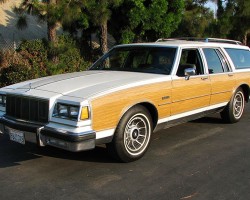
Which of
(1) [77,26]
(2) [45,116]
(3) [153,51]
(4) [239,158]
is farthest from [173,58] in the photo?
(1) [77,26]

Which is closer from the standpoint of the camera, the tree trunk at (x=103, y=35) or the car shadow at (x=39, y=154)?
the car shadow at (x=39, y=154)

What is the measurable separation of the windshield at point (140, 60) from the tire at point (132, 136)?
91 cm

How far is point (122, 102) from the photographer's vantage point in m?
4.73

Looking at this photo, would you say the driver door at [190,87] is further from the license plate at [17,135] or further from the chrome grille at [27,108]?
the license plate at [17,135]

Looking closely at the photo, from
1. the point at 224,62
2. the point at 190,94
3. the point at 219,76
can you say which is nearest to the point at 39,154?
the point at 190,94

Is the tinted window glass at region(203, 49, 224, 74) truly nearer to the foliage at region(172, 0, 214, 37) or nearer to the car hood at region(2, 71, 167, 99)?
the car hood at region(2, 71, 167, 99)

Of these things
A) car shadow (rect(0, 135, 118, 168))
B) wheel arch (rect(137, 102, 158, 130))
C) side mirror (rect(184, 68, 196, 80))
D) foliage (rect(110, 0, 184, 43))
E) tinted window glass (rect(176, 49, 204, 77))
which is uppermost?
foliage (rect(110, 0, 184, 43))

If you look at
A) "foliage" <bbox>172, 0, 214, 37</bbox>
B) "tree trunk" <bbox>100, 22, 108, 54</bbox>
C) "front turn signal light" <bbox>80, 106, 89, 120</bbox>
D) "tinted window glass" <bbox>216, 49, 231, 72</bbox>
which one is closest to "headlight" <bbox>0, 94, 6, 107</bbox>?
"front turn signal light" <bbox>80, 106, 89, 120</bbox>

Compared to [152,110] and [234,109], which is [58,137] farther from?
[234,109]

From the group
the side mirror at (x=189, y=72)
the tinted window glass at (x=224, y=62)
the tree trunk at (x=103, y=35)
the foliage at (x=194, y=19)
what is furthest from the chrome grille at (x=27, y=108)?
the foliage at (x=194, y=19)

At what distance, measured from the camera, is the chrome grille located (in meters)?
4.60

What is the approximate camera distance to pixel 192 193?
407 cm

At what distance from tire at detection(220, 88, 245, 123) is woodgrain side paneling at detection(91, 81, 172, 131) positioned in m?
2.13

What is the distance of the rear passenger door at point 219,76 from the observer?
254 inches
